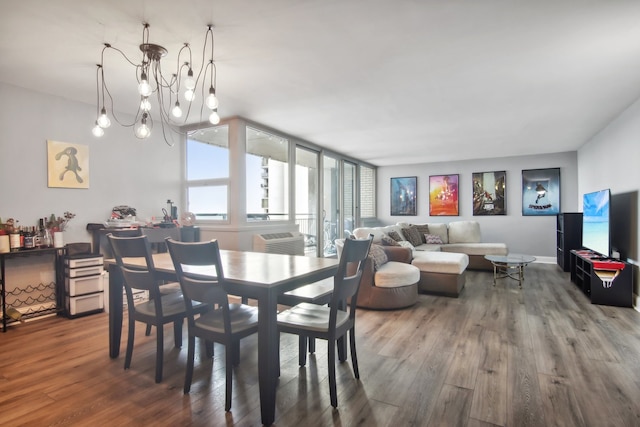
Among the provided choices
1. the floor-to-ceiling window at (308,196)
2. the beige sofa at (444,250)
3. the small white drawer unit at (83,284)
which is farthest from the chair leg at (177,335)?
the floor-to-ceiling window at (308,196)

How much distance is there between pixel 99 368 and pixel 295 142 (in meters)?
4.35

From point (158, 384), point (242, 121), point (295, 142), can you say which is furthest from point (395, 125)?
point (158, 384)

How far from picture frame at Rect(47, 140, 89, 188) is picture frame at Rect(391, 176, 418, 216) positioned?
6.79 metres

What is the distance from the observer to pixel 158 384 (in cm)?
218

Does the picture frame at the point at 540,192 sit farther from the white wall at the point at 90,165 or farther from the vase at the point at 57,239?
the vase at the point at 57,239

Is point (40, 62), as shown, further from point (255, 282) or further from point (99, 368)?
point (255, 282)

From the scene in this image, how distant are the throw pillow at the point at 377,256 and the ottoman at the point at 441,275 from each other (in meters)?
0.60

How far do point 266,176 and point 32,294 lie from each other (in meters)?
3.23

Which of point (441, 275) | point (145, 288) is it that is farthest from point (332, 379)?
point (441, 275)

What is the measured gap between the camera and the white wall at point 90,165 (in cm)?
350

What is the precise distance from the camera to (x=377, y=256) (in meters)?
4.11

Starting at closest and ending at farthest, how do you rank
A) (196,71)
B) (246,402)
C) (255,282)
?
(255,282), (246,402), (196,71)

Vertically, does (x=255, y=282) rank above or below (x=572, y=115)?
below

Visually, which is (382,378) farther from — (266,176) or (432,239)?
(432,239)
